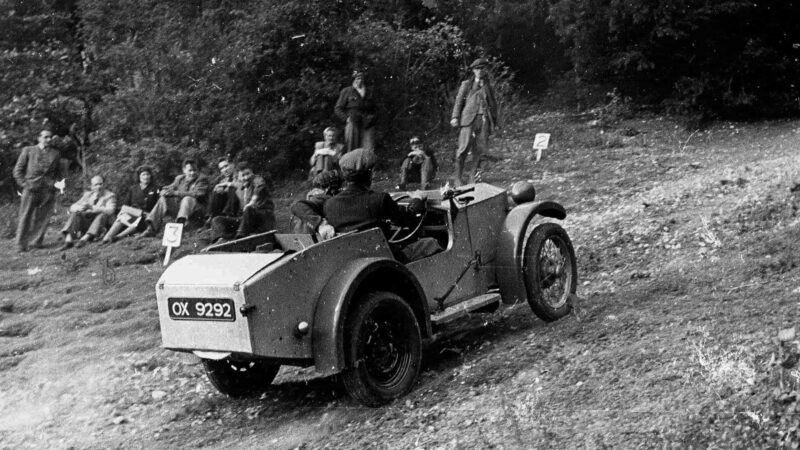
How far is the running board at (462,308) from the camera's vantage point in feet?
24.9

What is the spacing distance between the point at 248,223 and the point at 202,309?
6.89m

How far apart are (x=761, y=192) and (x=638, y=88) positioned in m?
9.73

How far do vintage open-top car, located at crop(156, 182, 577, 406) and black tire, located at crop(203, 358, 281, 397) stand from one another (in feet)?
0.03

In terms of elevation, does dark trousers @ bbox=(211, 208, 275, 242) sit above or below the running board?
above

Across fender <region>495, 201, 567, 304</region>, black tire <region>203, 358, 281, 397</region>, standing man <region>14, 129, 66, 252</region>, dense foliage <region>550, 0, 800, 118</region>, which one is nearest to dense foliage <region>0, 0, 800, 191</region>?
dense foliage <region>550, 0, 800, 118</region>

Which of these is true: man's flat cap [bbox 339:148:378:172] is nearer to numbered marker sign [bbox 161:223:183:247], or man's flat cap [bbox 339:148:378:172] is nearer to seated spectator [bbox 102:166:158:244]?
numbered marker sign [bbox 161:223:183:247]

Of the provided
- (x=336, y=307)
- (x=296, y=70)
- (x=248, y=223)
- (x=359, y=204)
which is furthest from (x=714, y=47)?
(x=336, y=307)

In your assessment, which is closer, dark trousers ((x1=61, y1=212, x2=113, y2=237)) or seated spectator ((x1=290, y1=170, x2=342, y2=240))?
seated spectator ((x1=290, y1=170, x2=342, y2=240))

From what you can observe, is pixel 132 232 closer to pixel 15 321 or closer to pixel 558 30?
pixel 15 321

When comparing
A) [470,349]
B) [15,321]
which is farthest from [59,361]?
[470,349]

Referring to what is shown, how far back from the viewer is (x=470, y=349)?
813 cm

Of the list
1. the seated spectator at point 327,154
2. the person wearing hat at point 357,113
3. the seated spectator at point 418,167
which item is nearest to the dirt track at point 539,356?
the seated spectator at point 418,167

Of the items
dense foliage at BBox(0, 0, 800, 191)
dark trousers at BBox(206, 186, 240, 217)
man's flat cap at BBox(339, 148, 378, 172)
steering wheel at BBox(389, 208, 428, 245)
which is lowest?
dark trousers at BBox(206, 186, 240, 217)

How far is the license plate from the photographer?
650 cm
